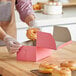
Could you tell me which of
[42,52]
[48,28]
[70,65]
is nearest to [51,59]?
[42,52]

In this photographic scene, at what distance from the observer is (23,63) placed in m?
2.01

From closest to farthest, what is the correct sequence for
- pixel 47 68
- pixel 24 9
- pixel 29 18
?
pixel 47 68 < pixel 29 18 < pixel 24 9

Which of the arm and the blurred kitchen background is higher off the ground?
the arm

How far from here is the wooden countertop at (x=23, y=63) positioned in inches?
71.9

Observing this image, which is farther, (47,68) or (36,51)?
(36,51)

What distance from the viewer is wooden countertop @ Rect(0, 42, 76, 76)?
1827mm

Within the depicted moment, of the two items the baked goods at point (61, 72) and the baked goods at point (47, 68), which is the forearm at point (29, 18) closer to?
the baked goods at point (47, 68)

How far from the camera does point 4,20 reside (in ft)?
9.14

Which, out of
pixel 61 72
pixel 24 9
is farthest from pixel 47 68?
pixel 24 9

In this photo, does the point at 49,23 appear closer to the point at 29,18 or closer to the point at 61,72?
the point at 29,18

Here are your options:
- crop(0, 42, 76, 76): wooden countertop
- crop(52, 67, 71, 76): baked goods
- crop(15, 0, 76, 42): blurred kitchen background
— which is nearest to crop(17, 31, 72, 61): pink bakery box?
crop(0, 42, 76, 76): wooden countertop

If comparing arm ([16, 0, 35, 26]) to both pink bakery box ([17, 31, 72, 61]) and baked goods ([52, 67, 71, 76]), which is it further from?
baked goods ([52, 67, 71, 76])

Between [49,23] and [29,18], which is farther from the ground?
[29,18]

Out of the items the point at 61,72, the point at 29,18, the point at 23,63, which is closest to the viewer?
the point at 61,72
